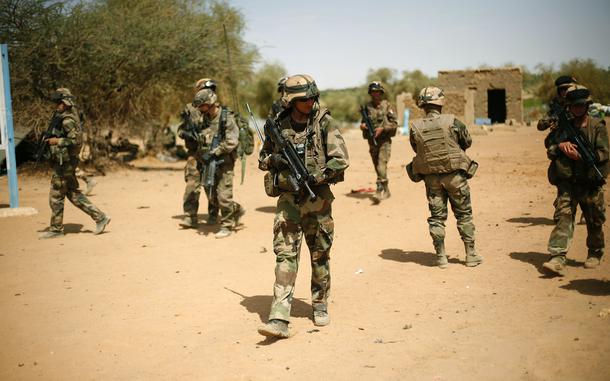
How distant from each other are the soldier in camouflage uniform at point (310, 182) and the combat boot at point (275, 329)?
0.02 meters

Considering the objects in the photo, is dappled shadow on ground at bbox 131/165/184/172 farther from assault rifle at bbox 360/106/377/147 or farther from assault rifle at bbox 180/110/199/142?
assault rifle at bbox 180/110/199/142

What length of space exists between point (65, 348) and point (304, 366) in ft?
6.77

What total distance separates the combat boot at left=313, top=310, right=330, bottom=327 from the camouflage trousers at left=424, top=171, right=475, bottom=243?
2.16m

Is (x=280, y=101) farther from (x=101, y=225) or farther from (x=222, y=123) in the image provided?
(x=101, y=225)

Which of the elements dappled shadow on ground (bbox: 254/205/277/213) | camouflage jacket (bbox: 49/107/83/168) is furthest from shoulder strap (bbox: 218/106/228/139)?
dappled shadow on ground (bbox: 254/205/277/213)

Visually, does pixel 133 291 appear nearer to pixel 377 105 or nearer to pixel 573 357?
pixel 573 357

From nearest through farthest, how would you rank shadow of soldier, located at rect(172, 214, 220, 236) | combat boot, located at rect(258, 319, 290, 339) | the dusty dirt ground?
the dusty dirt ground, combat boot, located at rect(258, 319, 290, 339), shadow of soldier, located at rect(172, 214, 220, 236)

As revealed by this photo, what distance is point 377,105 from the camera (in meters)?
11.4

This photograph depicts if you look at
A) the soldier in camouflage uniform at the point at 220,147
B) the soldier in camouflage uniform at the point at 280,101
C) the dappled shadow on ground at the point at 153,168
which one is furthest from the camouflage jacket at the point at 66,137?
the dappled shadow on ground at the point at 153,168

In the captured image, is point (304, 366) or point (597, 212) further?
point (597, 212)

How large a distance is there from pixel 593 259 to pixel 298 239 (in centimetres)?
357

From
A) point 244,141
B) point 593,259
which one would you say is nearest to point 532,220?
point 593,259

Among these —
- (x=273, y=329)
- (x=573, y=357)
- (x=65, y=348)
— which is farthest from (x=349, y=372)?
(x=65, y=348)

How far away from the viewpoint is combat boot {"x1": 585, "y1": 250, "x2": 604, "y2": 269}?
6420 mm
